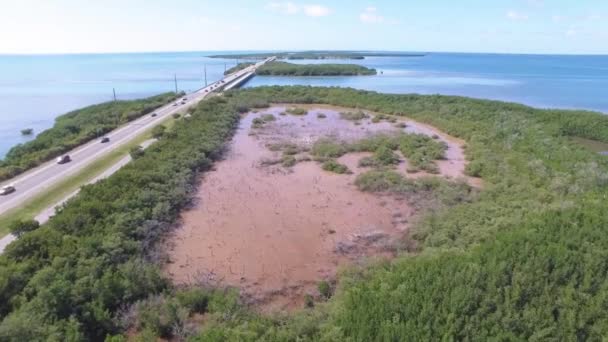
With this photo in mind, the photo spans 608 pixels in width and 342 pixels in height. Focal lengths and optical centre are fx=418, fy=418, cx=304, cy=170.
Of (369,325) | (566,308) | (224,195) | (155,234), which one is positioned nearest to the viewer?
(369,325)

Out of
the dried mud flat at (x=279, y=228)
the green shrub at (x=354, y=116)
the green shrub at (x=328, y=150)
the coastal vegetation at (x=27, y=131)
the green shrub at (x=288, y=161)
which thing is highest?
the green shrub at (x=354, y=116)

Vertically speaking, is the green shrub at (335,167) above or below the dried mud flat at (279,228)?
above

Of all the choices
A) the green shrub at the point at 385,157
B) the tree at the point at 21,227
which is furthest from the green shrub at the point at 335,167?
the tree at the point at 21,227

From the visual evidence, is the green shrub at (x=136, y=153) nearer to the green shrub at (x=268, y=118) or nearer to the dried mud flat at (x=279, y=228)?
the dried mud flat at (x=279, y=228)

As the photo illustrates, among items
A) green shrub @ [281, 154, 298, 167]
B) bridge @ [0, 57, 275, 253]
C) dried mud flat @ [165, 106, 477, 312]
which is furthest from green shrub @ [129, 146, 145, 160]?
green shrub @ [281, 154, 298, 167]

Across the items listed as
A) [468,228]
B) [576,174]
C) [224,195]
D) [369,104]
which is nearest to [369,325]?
[468,228]

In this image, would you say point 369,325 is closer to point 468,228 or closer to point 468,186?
point 468,228
